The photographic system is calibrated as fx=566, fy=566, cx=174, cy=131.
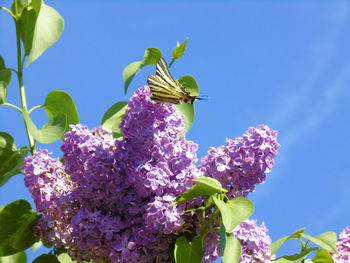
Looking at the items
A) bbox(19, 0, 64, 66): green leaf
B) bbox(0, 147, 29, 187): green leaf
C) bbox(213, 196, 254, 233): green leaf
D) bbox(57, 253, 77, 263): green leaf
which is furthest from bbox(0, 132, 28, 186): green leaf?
bbox(213, 196, 254, 233): green leaf

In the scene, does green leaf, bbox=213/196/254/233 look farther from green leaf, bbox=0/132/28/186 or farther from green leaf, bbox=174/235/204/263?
green leaf, bbox=0/132/28/186

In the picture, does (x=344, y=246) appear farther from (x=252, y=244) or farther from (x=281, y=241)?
(x=252, y=244)

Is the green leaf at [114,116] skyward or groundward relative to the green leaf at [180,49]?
groundward

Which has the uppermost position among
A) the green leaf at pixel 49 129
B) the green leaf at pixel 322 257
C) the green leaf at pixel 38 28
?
the green leaf at pixel 38 28

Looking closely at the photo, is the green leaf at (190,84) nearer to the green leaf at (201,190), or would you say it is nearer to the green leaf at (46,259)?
the green leaf at (201,190)

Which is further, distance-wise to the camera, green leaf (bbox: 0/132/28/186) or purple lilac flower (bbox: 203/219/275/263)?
green leaf (bbox: 0/132/28/186)

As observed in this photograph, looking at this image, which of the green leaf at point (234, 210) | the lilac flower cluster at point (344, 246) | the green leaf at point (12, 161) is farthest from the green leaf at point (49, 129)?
the lilac flower cluster at point (344, 246)

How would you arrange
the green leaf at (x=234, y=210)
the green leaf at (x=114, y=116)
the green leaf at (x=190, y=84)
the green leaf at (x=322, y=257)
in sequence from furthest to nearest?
the green leaf at (x=190, y=84)
the green leaf at (x=114, y=116)
the green leaf at (x=322, y=257)
the green leaf at (x=234, y=210)
